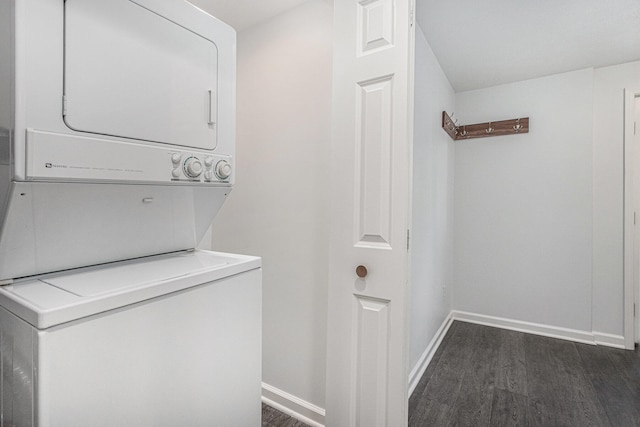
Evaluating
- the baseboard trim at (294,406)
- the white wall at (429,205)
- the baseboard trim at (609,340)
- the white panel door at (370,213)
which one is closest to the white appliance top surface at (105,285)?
the white panel door at (370,213)

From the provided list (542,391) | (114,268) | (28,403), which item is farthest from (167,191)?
(542,391)

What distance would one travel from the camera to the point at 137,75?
0.92 metres

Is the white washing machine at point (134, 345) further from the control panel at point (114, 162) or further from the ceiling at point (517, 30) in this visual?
the ceiling at point (517, 30)

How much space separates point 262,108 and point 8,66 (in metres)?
1.36

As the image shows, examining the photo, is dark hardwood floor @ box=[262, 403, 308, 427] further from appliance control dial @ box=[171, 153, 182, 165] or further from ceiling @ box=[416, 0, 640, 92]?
ceiling @ box=[416, 0, 640, 92]

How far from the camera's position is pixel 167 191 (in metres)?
1.04

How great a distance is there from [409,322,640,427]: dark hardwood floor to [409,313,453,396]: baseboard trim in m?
0.03

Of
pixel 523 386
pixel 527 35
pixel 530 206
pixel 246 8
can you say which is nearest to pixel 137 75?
pixel 246 8

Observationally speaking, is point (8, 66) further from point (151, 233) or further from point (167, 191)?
point (151, 233)

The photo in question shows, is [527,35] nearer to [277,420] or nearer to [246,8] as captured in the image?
[246,8]

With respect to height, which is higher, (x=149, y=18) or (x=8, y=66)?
(x=149, y=18)

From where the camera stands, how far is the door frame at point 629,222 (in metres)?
2.65

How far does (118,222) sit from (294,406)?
4.82 ft

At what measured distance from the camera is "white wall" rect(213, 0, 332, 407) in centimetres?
173
